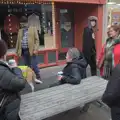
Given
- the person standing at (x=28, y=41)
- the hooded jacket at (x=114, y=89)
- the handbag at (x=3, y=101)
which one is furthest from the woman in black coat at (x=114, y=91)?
the person standing at (x=28, y=41)

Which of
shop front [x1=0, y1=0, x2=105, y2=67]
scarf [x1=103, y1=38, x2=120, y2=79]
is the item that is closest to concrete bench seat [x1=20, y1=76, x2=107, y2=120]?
scarf [x1=103, y1=38, x2=120, y2=79]

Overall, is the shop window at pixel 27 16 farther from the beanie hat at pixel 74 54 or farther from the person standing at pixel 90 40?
the beanie hat at pixel 74 54

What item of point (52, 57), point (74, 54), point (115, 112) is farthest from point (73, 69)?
point (52, 57)

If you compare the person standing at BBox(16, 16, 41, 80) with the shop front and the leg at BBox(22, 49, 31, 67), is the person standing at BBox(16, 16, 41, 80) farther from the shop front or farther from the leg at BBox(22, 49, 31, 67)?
the shop front

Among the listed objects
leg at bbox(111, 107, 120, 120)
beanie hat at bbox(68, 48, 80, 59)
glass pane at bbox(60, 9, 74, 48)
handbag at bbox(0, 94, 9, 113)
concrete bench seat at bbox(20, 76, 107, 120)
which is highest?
glass pane at bbox(60, 9, 74, 48)

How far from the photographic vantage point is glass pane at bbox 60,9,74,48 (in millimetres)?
7766

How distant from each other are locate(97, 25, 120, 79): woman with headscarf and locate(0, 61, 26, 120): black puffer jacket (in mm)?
1687

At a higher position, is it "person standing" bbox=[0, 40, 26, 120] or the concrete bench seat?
"person standing" bbox=[0, 40, 26, 120]

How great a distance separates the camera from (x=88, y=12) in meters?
7.69

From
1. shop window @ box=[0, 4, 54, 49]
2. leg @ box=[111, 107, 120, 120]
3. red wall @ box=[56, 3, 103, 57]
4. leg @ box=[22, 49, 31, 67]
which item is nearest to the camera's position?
leg @ box=[111, 107, 120, 120]

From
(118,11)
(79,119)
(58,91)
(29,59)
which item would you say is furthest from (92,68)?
(118,11)

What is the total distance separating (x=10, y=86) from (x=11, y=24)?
473cm

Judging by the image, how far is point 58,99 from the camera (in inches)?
115

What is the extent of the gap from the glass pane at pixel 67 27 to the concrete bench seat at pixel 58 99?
177 inches
